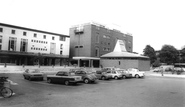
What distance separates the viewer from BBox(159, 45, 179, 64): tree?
74438mm

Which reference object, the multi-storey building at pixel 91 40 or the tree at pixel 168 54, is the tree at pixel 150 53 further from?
the multi-storey building at pixel 91 40

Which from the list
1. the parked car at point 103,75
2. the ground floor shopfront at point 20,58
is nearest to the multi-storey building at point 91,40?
the ground floor shopfront at point 20,58

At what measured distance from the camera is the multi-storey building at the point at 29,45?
49.4m

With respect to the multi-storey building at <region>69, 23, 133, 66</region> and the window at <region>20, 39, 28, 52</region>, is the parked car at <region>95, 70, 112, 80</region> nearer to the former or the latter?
the window at <region>20, 39, 28, 52</region>

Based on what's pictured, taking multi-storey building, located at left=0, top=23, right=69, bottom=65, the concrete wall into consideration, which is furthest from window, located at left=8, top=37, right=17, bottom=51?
the concrete wall

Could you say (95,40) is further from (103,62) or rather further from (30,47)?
(30,47)

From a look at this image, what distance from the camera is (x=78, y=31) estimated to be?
68.8 m

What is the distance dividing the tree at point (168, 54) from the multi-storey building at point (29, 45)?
153ft

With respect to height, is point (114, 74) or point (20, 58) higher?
point (20, 58)

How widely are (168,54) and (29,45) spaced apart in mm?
61953

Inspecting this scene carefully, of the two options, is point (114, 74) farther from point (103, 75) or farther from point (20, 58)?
point (20, 58)

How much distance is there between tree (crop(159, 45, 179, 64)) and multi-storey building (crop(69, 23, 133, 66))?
81.0 ft

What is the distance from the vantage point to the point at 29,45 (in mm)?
55000

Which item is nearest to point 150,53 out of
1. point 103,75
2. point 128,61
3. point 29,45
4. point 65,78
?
point 128,61
